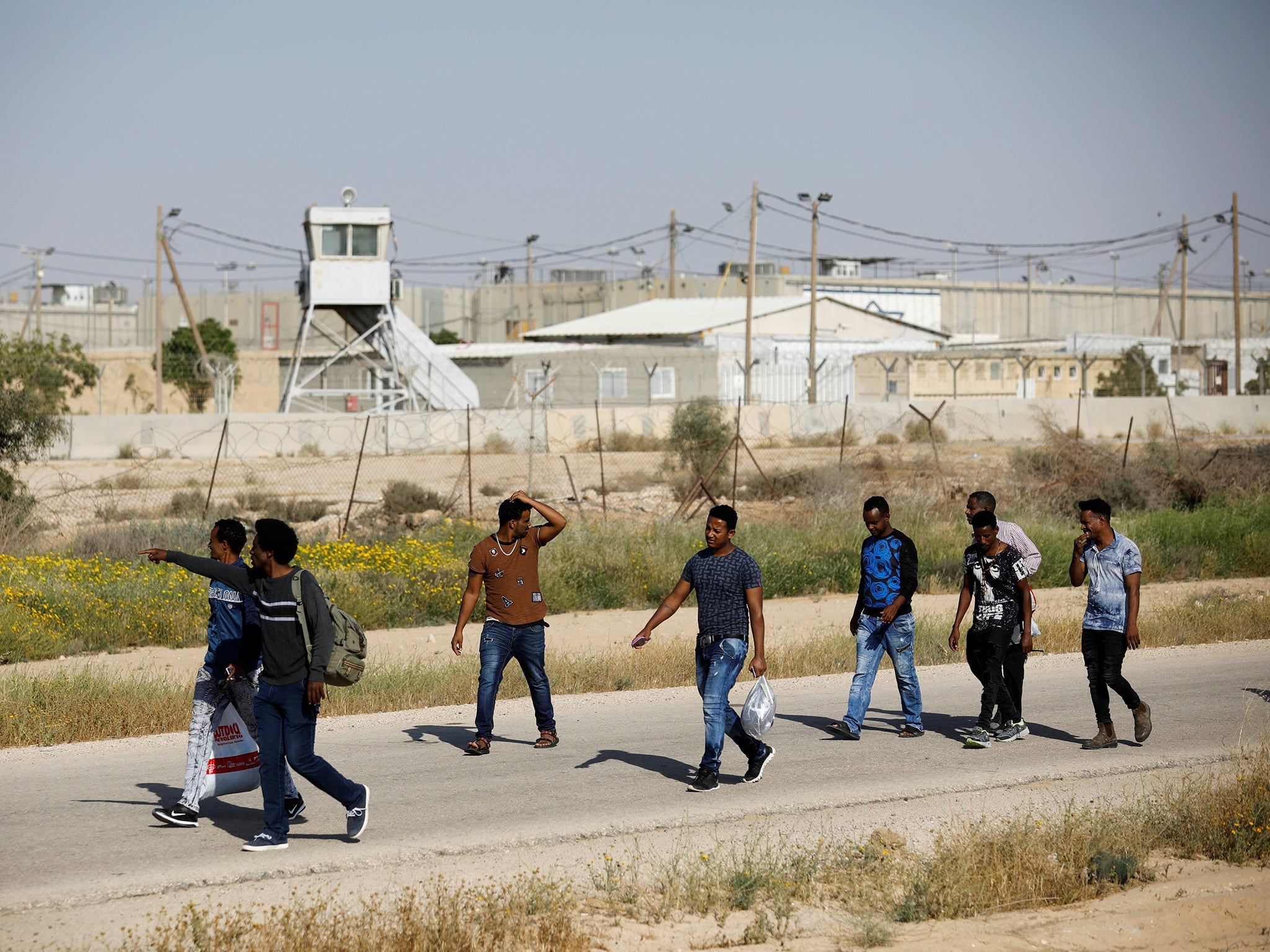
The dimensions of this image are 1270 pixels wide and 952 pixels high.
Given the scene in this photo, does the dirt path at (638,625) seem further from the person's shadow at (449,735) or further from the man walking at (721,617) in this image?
the man walking at (721,617)

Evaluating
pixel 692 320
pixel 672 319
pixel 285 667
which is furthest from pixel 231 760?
pixel 672 319

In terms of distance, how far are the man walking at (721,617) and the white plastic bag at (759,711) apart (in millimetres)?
127

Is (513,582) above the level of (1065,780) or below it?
above

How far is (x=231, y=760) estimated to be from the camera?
6902 millimetres

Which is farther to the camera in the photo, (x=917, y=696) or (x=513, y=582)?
(x=917, y=696)

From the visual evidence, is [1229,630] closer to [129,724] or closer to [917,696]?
[917,696]

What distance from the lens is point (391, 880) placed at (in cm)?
625

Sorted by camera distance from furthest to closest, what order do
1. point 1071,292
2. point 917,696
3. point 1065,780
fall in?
1. point 1071,292
2. point 917,696
3. point 1065,780

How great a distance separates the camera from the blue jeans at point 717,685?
7594 mm

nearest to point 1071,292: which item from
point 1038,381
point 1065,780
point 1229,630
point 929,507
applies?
point 1038,381

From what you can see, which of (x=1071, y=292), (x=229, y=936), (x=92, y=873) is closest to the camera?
(x=229, y=936)

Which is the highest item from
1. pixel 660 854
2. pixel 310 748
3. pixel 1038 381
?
pixel 1038 381

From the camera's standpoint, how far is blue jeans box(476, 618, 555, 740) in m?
8.73

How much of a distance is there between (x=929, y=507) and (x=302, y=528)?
12.0 metres
